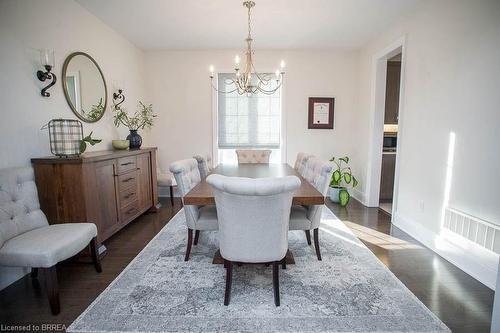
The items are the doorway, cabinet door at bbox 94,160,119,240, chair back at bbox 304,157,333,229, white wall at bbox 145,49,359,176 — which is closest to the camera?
chair back at bbox 304,157,333,229

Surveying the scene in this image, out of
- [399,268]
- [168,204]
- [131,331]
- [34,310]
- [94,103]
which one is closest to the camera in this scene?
[131,331]

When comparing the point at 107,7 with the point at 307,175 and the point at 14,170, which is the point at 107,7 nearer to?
the point at 14,170

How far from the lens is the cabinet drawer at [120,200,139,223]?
3.00 m

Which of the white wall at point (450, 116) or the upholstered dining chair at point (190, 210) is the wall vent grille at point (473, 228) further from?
the upholstered dining chair at point (190, 210)

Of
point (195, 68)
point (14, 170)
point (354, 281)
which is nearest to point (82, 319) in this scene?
point (14, 170)

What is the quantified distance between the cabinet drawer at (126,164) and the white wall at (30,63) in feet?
1.63

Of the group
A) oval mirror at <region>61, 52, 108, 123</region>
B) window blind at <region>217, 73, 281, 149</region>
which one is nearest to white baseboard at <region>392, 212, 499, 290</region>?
window blind at <region>217, 73, 281, 149</region>

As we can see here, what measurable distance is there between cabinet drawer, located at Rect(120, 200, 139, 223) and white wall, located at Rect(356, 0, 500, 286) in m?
3.46

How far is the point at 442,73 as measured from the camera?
2.50 metres

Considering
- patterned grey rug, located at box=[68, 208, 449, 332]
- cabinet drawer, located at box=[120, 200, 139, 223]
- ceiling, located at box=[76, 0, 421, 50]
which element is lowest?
patterned grey rug, located at box=[68, 208, 449, 332]

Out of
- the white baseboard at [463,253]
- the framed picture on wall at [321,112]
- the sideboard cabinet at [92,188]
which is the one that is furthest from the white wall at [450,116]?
the sideboard cabinet at [92,188]

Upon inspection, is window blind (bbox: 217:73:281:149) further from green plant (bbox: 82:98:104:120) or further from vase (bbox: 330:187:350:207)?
green plant (bbox: 82:98:104:120)

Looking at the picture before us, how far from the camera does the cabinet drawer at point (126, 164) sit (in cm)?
291

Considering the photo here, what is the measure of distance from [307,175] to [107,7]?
307cm
